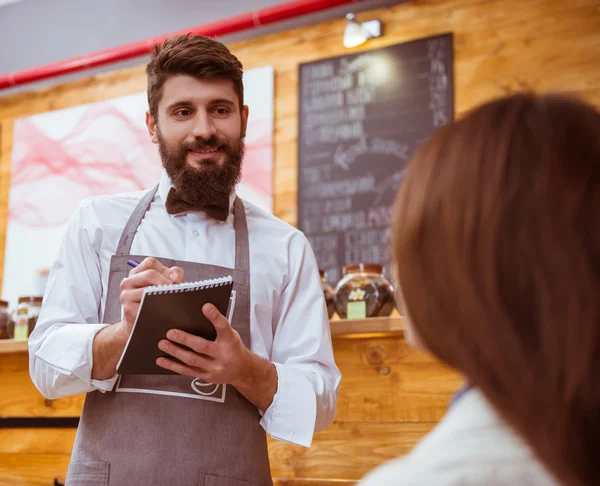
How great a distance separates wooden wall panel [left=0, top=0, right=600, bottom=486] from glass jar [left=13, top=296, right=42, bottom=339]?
0.35ft

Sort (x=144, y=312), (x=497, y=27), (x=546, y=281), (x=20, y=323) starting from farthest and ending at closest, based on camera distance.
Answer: (x=497, y=27), (x=20, y=323), (x=144, y=312), (x=546, y=281)

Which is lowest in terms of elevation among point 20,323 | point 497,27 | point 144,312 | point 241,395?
point 20,323

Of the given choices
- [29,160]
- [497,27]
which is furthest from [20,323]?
[497,27]

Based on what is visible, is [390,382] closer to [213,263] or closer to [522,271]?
[213,263]

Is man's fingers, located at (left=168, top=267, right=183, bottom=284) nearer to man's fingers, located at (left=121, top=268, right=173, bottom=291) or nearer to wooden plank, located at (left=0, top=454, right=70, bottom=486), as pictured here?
man's fingers, located at (left=121, top=268, right=173, bottom=291)

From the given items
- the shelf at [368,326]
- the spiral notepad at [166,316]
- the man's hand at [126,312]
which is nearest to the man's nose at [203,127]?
the man's hand at [126,312]

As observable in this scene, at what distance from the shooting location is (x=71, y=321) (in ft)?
5.50

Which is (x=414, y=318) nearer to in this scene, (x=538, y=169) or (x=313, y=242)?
(x=538, y=169)

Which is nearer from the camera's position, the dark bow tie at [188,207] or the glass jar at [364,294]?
the dark bow tie at [188,207]

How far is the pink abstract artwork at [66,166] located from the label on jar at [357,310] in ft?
6.31

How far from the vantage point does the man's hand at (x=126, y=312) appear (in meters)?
1.46

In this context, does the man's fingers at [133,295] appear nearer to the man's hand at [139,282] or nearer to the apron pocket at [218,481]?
the man's hand at [139,282]

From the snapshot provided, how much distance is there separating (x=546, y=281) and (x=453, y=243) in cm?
9

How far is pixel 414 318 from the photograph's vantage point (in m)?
0.74
